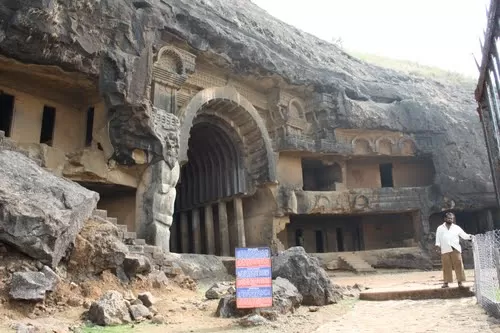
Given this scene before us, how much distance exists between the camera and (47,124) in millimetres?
13984

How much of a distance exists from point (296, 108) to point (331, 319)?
1505 cm

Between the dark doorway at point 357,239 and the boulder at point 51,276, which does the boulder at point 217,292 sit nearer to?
the boulder at point 51,276

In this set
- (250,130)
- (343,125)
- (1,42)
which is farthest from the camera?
(343,125)

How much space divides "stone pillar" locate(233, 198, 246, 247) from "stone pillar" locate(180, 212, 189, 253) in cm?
278

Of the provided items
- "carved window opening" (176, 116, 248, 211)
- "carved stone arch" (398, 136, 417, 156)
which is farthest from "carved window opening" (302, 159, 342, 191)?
"carved window opening" (176, 116, 248, 211)

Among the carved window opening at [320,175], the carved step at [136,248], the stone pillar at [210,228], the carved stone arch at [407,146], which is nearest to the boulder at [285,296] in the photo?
the carved step at [136,248]

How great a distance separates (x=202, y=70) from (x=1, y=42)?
306 inches

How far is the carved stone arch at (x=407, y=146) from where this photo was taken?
2259cm

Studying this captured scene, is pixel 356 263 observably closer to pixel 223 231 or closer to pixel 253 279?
pixel 223 231

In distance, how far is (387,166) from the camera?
25.3m

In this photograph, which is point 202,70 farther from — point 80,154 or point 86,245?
point 86,245

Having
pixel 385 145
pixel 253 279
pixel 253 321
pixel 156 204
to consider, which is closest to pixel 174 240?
pixel 156 204

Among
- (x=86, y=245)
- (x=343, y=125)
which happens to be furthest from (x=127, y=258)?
(x=343, y=125)

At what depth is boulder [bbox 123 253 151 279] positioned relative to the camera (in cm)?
841
